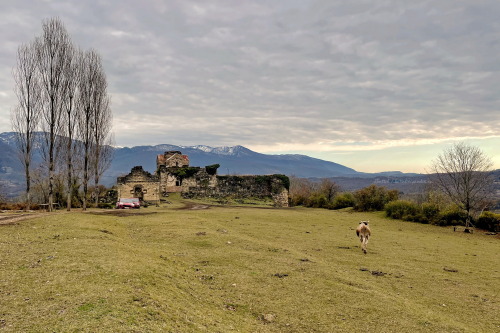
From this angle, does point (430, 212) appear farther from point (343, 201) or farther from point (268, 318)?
point (268, 318)

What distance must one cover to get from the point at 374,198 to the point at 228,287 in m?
33.1

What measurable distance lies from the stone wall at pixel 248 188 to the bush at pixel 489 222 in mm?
26705

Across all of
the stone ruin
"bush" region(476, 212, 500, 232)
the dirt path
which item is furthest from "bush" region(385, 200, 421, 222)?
the dirt path

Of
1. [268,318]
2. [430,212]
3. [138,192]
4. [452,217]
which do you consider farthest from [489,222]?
[138,192]

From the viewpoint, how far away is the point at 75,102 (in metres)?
31.7

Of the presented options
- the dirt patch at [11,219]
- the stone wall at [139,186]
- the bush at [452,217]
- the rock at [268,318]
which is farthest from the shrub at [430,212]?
the dirt patch at [11,219]

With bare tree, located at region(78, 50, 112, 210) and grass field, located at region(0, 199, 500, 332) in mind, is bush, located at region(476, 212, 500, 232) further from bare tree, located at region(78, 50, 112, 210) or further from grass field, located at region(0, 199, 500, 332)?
bare tree, located at region(78, 50, 112, 210)

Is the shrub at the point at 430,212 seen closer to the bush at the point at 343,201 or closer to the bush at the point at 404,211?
the bush at the point at 404,211

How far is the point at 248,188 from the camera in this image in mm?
50000

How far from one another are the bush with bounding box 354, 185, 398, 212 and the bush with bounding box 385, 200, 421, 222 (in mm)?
3967

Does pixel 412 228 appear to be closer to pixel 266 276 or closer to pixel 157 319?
pixel 266 276

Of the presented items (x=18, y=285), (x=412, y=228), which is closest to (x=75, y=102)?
(x=18, y=285)

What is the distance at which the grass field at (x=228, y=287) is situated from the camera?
18.3ft

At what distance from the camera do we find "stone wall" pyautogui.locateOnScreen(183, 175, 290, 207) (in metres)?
49.3
